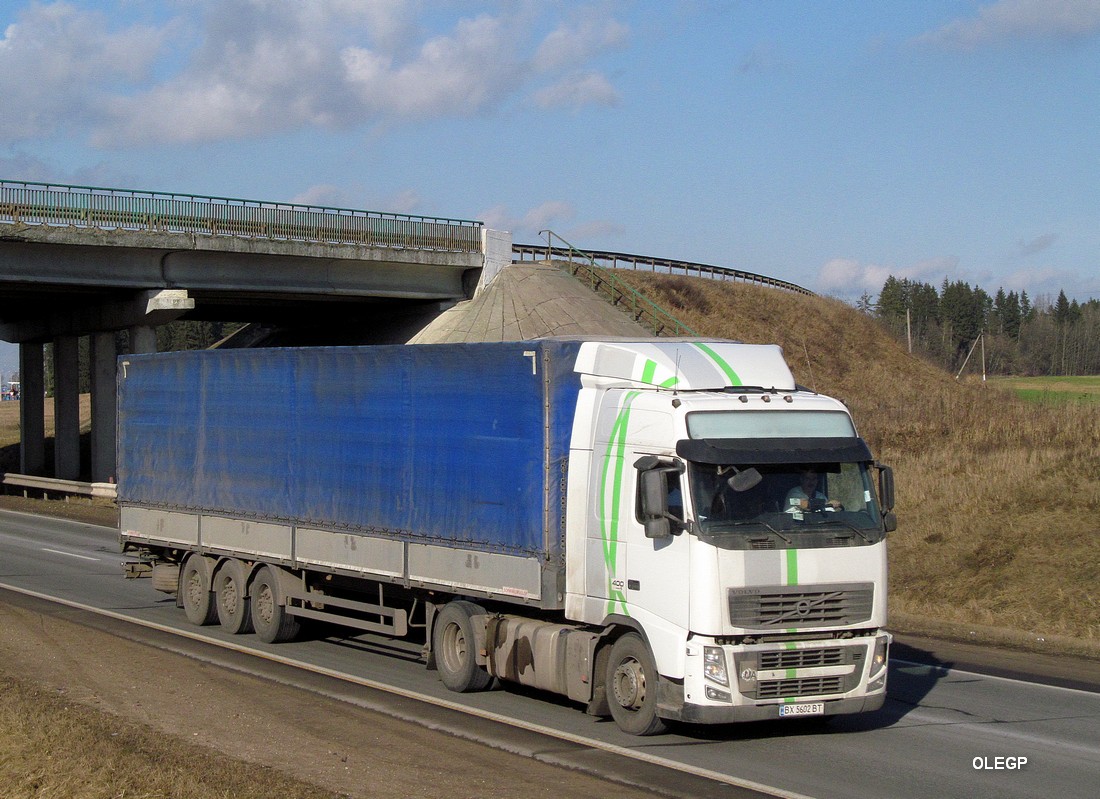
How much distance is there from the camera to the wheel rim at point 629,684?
34.8 feet

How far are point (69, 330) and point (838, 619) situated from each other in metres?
41.4

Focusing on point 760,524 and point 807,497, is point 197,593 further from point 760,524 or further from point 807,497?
point 807,497

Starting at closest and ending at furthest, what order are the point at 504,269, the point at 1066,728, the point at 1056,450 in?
the point at 1066,728 < the point at 1056,450 < the point at 504,269

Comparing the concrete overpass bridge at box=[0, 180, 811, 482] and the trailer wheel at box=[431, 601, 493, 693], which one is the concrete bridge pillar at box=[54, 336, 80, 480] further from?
the trailer wheel at box=[431, 601, 493, 693]

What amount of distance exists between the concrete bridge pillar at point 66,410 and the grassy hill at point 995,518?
1243 inches

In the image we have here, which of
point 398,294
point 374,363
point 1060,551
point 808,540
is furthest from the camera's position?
point 398,294

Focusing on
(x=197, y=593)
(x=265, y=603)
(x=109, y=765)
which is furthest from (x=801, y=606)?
(x=197, y=593)

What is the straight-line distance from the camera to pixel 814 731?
11.1 metres

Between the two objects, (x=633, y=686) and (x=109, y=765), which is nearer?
(x=109, y=765)

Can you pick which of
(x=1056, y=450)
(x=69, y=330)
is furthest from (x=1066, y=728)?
(x=69, y=330)

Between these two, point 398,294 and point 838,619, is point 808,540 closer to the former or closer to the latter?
point 838,619

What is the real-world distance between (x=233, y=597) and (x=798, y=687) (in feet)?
30.2

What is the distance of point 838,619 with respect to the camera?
10.3 metres

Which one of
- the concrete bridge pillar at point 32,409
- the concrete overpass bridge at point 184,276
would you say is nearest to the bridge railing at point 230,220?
the concrete overpass bridge at point 184,276
